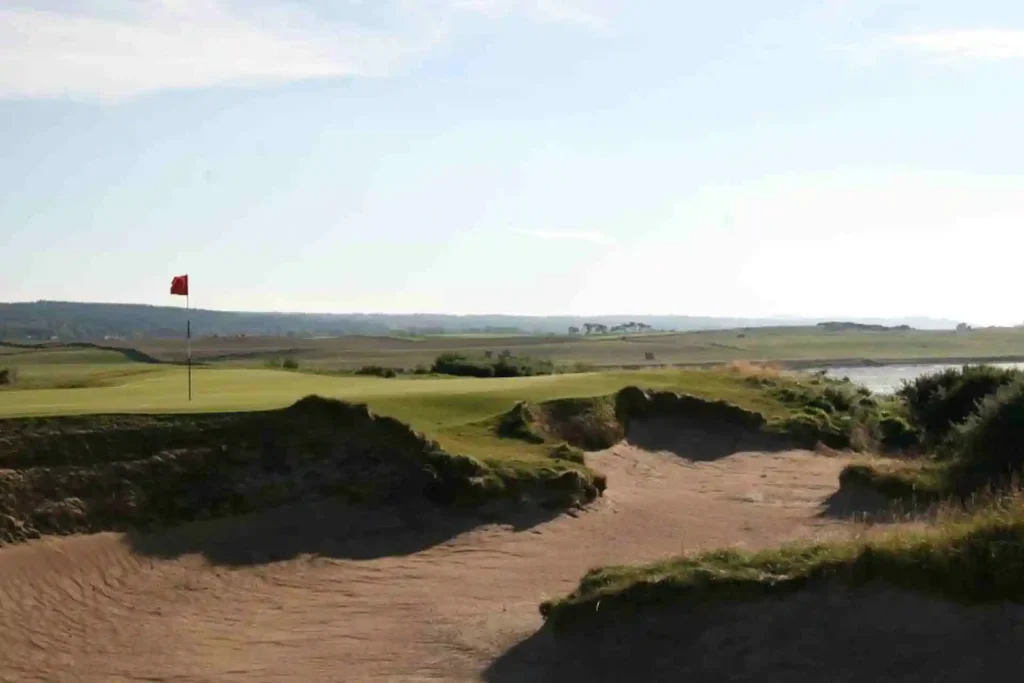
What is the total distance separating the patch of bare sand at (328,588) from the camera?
11555mm

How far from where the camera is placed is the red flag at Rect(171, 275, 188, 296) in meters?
19.7

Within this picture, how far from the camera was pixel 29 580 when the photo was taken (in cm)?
1355

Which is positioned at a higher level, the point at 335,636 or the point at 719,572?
the point at 719,572

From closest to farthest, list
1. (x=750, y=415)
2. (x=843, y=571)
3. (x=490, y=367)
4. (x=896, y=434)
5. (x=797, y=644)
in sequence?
(x=797, y=644)
(x=843, y=571)
(x=750, y=415)
(x=896, y=434)
(x=490, y=367)

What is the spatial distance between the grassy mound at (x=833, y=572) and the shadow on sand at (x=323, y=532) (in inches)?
216

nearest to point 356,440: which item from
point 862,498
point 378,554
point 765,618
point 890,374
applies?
point 378,554

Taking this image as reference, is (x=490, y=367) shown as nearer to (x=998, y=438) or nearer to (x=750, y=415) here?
(x=750, y=415)

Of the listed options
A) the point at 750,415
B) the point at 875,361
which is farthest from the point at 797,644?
the point at 875,361

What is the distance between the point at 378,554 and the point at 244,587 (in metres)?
2.09

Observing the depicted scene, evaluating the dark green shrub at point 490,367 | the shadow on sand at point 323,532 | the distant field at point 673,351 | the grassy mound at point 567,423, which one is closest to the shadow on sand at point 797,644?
the shadow on sand at point 323,532

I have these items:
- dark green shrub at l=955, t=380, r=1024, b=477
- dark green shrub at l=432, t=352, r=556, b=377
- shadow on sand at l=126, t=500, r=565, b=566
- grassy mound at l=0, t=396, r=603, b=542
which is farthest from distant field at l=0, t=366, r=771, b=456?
dark green shrub at l=955, t=380, r=1024, b=477

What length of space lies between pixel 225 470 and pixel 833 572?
9.59 m

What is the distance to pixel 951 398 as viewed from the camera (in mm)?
27859

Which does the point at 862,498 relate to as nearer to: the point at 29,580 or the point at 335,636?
the point at 335,636
